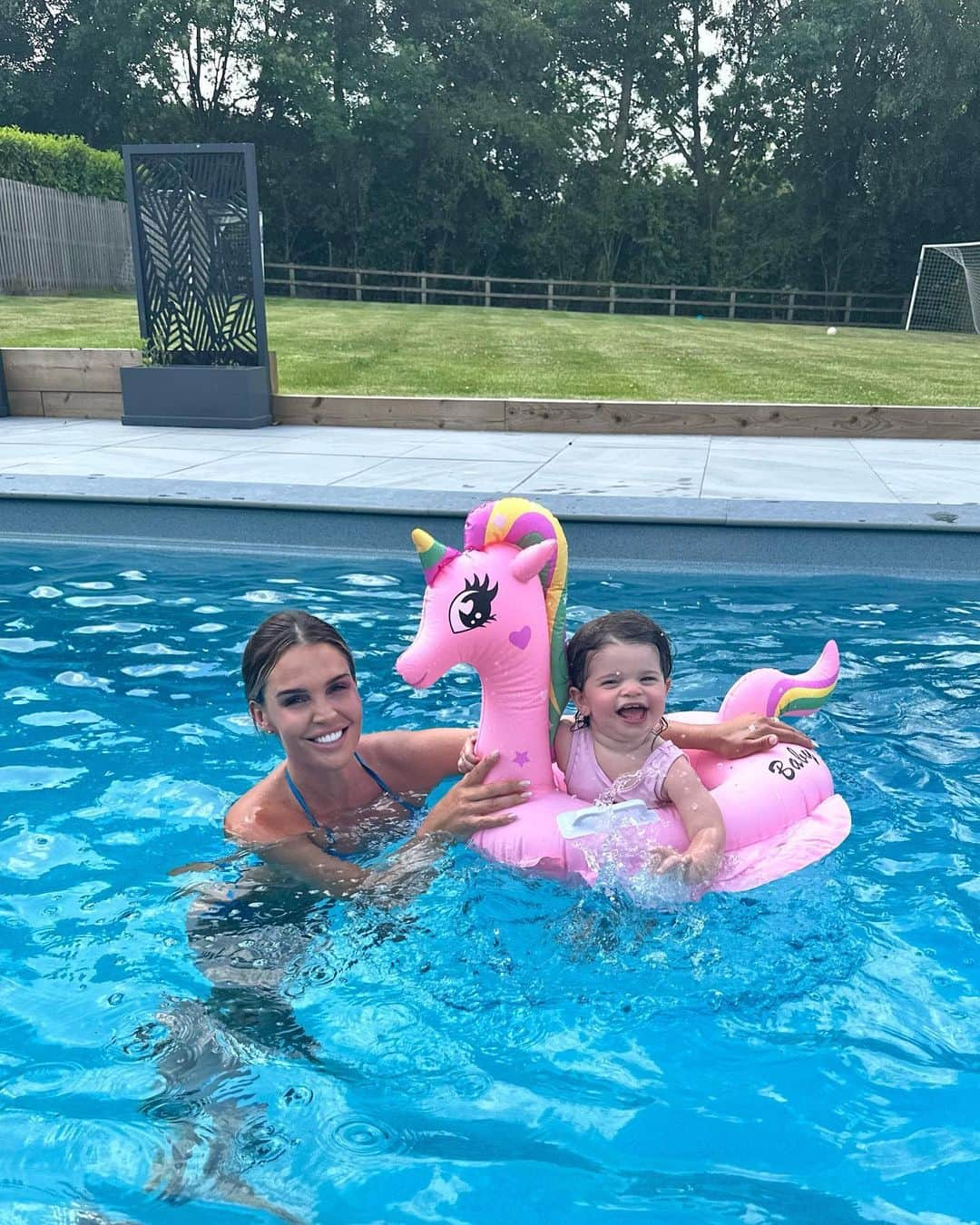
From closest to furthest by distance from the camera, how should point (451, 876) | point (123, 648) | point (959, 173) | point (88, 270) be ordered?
point (451, 876) < point (123, 648) < point (88, 270) < point (959, 173)

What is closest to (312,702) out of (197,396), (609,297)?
(197,396)

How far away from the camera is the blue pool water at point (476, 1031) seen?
221 cm

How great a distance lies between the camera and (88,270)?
24.5m

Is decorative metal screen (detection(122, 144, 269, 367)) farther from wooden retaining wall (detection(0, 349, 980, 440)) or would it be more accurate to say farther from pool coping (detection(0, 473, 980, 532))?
pool coping (detection(0, 473, 980, 532))

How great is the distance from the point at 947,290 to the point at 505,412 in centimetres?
Answer: 2215

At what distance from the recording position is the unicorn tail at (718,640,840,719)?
3525 mm

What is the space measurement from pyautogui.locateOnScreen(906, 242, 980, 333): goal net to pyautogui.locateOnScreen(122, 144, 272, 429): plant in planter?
19.8 meters

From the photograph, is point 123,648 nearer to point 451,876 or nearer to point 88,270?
point 451,876

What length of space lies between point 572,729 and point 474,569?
601mm

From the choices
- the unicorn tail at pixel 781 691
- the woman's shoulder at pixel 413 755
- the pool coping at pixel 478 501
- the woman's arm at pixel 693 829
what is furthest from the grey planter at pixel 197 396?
the woman's arm at pixel 693 829

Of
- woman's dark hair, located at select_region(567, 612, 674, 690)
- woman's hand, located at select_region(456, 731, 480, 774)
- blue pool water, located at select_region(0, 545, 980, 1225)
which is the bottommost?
blue pool water, located at select_region(0, 545, 980, 1225)

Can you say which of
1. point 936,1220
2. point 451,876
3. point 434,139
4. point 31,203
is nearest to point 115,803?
point 451,876

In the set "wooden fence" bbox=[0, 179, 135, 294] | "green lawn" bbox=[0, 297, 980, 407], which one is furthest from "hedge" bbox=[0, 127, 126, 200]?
"green lawn" bbox=[0, 297, 980, 407]

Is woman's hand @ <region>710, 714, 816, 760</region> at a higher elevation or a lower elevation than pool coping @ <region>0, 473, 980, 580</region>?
higher
